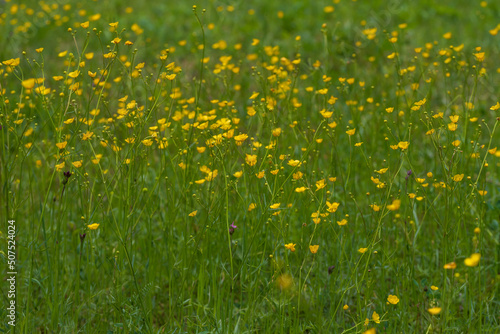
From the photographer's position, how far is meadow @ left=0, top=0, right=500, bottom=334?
6.40 ft

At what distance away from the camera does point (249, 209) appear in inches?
85.0

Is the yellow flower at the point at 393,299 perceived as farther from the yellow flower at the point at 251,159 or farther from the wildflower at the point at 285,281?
the yellow flower at the point at 251,159

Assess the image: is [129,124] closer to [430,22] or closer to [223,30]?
[223,30]

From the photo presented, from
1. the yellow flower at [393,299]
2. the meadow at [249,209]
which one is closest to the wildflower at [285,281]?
the meadow at [249,209]

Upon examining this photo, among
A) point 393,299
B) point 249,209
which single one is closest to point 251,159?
point 249,209

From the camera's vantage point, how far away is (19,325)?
6.59 feet

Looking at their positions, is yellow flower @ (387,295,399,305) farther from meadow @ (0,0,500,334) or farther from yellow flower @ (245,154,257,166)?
yellow flower @ (245,154,257,166)

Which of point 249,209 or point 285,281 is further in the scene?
point 249,209

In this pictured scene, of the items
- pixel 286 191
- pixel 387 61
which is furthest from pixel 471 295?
pixel 387 61

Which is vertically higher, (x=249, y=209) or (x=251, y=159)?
(x=251, y=159)

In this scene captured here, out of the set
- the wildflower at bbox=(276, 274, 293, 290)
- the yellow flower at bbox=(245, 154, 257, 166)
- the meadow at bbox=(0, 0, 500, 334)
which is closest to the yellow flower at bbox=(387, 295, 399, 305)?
the meadow at bbox=(0, 0, 500, 334)

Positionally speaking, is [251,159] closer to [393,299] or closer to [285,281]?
[285,281]

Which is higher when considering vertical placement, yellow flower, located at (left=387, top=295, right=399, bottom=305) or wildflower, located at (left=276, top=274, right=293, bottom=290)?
wildflower, located at (left=276, top=274, right=293, bottom=290)

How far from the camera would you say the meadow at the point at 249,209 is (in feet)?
6.40
